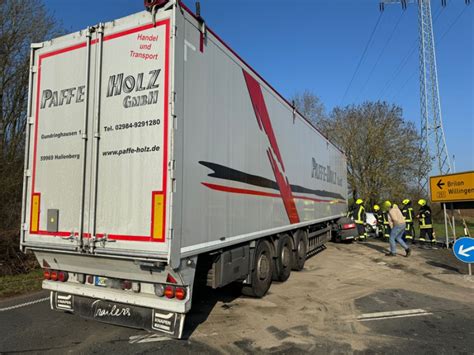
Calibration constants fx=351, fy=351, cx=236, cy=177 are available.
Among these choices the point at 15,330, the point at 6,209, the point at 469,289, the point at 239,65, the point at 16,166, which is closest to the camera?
the point at 15,330

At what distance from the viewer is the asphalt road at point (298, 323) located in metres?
4.16

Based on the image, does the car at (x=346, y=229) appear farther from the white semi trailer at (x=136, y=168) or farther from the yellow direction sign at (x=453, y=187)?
the white semi trailer at (x=136, y=168)

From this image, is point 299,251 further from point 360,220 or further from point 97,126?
point 360,220

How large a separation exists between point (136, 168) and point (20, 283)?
5.15 metres

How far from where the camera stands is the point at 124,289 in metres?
4.18

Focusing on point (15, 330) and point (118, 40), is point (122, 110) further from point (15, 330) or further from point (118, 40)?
point (15, 330)

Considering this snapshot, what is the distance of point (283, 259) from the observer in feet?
24.4

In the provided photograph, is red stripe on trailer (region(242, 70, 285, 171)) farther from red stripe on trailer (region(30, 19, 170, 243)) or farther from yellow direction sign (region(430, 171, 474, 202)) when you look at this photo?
yellow direction sign (region(430, 171, 474, 202))

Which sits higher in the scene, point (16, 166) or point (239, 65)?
point (239, 65)

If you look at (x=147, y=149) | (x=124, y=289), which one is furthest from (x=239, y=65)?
(x=124, y=289)

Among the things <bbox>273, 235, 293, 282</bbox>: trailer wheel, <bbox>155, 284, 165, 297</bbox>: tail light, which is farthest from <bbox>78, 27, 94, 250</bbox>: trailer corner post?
<bbox>273, 235, 293, 282</bbox>: trailer wheel

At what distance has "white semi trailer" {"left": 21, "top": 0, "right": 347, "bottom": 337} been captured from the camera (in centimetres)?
377

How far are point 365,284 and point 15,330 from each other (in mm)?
6328

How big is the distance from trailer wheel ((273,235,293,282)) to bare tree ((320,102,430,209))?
1858 centimetres
